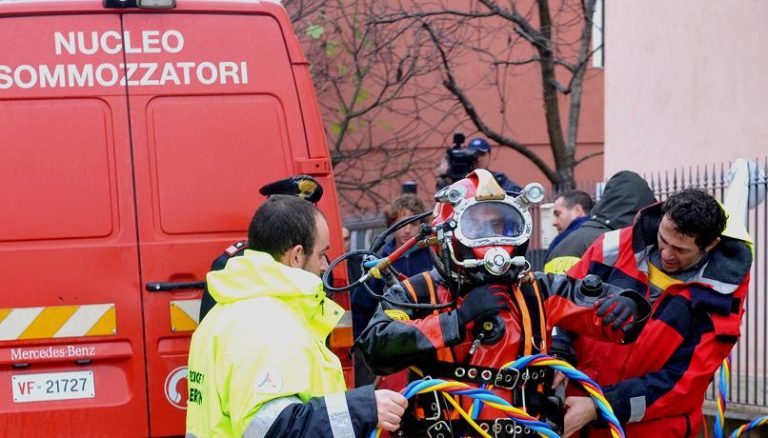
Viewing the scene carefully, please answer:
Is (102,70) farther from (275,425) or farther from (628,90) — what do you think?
(628,90)

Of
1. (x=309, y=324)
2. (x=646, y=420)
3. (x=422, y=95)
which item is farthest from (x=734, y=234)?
(x=422, y=95)

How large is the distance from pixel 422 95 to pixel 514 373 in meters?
13.4

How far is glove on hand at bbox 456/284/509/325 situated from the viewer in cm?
331

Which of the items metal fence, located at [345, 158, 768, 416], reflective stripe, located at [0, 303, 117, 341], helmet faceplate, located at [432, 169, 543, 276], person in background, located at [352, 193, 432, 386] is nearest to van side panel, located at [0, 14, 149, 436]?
reflective stripe, located at [0, 303, 117, 341]

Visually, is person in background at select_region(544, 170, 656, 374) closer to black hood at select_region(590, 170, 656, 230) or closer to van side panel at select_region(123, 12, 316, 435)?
black hood at select_region(590, 170, 656, 230)

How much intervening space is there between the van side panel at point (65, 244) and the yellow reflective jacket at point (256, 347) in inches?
75.1

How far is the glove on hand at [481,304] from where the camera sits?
3.31 metres

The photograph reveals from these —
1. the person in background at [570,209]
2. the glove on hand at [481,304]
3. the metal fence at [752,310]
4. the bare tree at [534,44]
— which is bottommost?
the metal fence at [752,310]

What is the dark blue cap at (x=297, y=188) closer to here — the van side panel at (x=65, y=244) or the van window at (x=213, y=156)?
the van window at (x=213, y=156)

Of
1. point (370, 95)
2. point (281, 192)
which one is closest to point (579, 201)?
point (281, 192)

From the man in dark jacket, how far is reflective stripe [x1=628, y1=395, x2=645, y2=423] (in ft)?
5.18

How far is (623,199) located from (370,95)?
1058 centimetres

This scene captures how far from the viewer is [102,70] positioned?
4.96 metres

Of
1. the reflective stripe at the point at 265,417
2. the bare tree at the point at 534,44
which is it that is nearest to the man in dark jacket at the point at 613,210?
the reflective stripe at the point at 265,417
